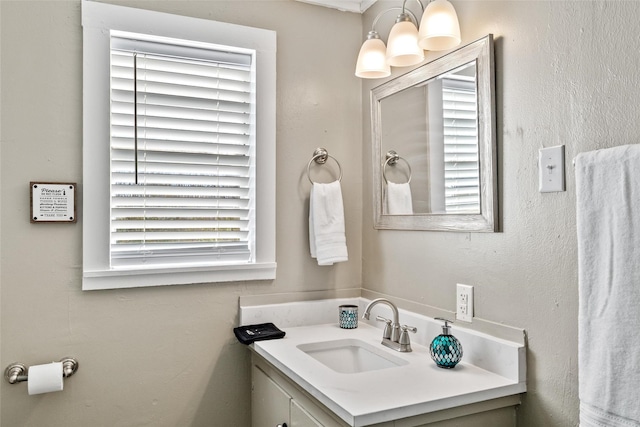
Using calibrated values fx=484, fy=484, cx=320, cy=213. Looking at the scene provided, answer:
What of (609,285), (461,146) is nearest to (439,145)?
(461,146)

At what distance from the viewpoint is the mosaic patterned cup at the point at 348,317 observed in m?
1.99

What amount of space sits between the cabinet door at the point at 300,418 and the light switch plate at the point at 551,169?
89cm

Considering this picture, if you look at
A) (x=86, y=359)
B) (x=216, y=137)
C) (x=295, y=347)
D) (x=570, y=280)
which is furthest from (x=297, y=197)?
(x=570, y=280)

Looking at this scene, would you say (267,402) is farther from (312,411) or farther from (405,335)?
(405,335)

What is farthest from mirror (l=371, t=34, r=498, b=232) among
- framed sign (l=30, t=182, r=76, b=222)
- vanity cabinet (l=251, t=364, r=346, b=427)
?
framed sign (l=30, t=182, r=76, b=222)

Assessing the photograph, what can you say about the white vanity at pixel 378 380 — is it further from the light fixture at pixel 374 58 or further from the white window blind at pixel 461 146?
the light fixture at pixel 374 58

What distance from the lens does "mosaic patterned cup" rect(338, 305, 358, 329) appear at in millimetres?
1990

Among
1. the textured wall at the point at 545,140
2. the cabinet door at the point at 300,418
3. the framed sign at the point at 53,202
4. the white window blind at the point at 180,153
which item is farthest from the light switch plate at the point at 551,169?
the framed sign at the point at 53,202

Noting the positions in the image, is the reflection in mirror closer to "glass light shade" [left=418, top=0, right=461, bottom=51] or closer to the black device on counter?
"glass light shade" [left=418, top=0, right=461, bottom=51]

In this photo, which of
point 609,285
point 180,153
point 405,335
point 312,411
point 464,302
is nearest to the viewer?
point 609,285

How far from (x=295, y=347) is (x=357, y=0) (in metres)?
1.51

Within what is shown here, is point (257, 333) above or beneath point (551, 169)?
beneath

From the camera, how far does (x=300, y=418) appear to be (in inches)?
57.4

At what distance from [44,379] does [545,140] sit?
1.69m
